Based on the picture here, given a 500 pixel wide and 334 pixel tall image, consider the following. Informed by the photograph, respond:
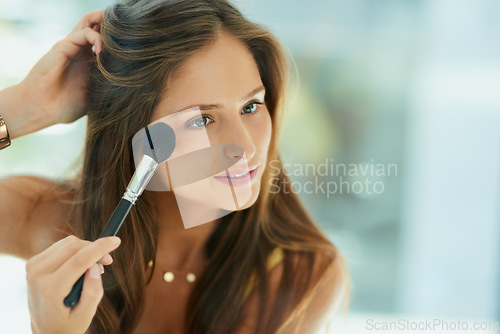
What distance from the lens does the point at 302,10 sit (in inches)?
20.4

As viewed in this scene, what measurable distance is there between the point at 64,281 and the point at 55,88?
8.1 inches

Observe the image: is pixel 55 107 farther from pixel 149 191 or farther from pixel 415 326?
pixel 415 326

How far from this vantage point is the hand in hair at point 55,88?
0.42 m

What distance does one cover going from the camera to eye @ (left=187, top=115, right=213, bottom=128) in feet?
1.22

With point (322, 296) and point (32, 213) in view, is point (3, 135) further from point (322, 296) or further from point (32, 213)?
point (322, 296)

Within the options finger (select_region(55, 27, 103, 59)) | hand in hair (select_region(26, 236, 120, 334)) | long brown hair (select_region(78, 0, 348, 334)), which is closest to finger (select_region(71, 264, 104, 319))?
hand in hair (select_region(26, 236, 120, 334))

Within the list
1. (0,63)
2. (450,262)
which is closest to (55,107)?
(0,63)

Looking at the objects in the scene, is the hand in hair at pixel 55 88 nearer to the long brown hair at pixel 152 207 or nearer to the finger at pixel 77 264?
the long brown hair at pixel 152 207

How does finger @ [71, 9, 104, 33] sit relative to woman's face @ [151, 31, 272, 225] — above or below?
above

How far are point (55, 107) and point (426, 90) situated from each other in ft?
1.32

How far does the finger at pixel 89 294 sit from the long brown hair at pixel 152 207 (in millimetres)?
103

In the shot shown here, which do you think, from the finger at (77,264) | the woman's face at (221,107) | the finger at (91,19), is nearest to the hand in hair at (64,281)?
the finger at (77,264)

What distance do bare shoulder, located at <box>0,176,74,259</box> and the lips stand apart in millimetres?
158

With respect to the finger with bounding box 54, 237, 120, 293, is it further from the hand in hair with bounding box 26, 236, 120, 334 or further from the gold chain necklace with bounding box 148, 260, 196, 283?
the gold chain necklace with bounding box 148, 260, 196, 283
